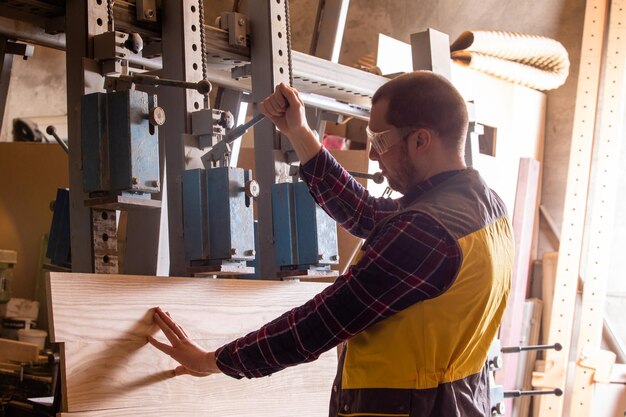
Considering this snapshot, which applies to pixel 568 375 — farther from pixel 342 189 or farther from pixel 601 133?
pixel 342 189

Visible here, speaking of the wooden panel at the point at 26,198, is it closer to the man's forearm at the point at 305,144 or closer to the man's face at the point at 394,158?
the man's forearm at the point at 305,144

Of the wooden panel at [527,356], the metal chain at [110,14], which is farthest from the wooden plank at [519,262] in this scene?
the metal chain at [110,14]

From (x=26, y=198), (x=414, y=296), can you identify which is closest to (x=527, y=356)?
(x=26, y=198)

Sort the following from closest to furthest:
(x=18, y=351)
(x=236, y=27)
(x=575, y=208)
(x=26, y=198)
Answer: (x=236, y=27)
(x=18, y=351)
(x=575, y=208)
(x=26, y=198)

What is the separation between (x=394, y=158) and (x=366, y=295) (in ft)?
1.20

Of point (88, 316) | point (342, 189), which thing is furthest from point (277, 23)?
point (88, 316)

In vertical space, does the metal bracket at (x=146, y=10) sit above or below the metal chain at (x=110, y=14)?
above

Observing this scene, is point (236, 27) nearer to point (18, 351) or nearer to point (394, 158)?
point (394, 158)

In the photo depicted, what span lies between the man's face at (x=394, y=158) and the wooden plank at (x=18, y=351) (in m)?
2.87

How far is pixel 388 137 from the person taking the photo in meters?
1.91

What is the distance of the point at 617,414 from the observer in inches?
196

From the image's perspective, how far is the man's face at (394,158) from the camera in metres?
1.91

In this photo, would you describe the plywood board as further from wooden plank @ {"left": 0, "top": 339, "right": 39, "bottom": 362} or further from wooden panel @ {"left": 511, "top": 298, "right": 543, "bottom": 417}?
wooden panel @ {"left": 511, "top": 298, "right": 543, "bottom": 417}

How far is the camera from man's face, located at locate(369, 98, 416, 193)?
75.2 inches
